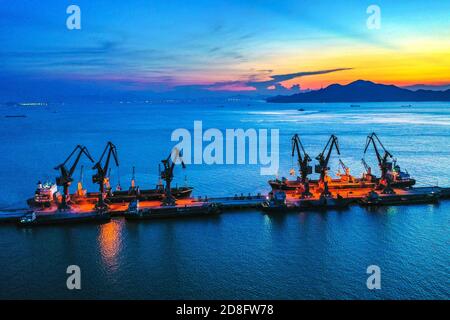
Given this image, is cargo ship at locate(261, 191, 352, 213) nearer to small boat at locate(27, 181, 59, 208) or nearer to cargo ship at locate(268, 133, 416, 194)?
cargo ship at locate(268, 133, 416, 194)

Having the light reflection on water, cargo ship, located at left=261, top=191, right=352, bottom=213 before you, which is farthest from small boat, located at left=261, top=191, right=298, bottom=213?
the light reflection on water

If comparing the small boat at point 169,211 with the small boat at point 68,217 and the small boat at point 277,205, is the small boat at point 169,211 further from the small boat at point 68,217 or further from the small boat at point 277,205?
the small boat at point 277,205

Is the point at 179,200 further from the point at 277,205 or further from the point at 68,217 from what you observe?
the point at 68,217

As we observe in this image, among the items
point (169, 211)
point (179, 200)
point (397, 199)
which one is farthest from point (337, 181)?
point (169, 211)

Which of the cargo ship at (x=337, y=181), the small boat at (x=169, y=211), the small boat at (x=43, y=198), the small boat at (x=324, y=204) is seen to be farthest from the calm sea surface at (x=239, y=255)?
the cargo ship at (x=337, y=181)
